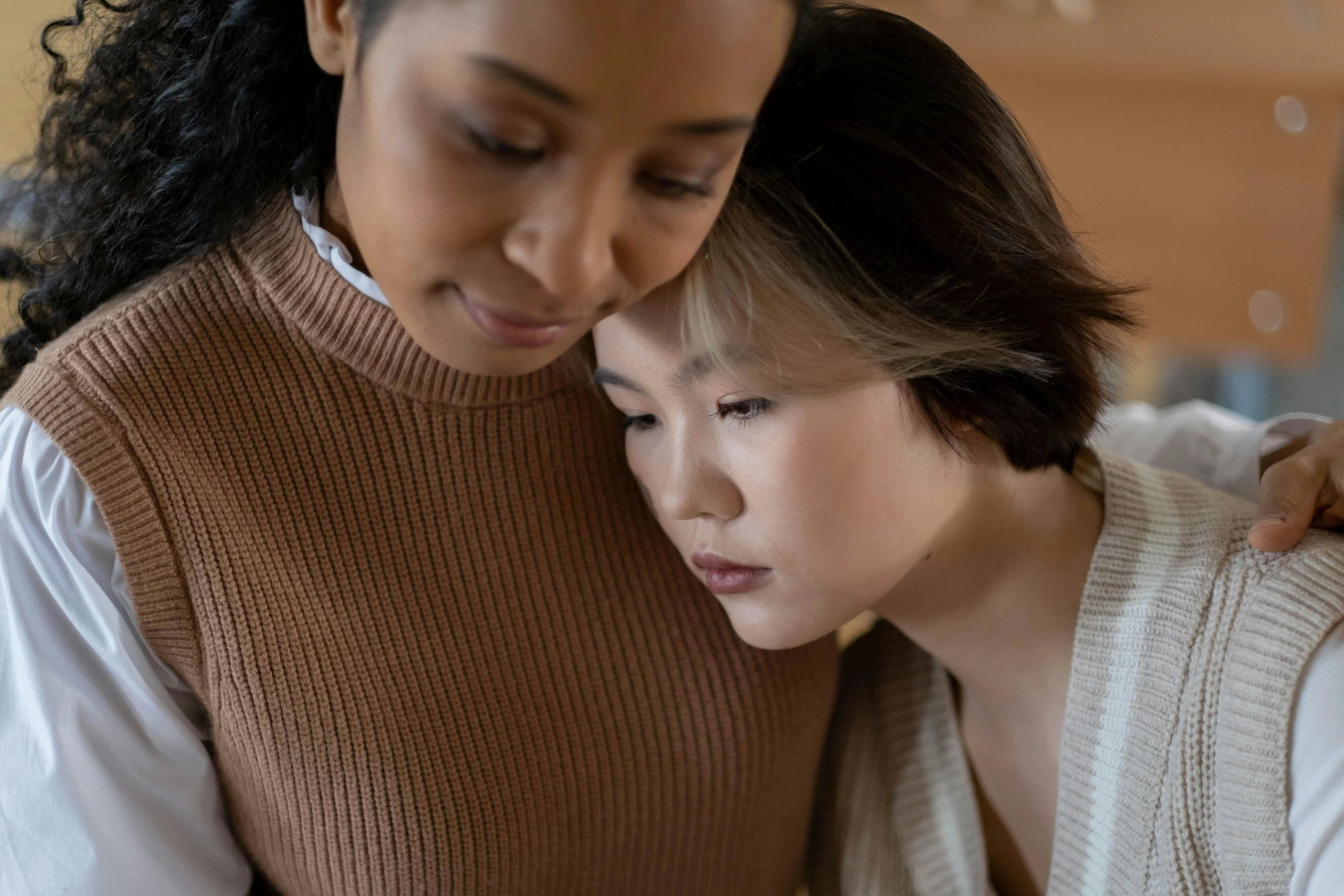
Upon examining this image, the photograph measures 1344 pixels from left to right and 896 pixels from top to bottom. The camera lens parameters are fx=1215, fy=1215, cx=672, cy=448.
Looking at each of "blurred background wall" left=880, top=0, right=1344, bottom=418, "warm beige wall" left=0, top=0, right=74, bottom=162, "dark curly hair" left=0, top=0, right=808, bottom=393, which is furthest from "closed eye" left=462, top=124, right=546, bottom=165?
"blurred background wall" left=880, top=0, right=1344, bottom=418

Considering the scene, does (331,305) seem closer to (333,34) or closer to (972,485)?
(333,34)

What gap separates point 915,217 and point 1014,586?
0.28 meters

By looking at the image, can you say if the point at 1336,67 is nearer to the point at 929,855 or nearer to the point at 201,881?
the point at 929,855

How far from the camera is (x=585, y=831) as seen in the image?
774mm

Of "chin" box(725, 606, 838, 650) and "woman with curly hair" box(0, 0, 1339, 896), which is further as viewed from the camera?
"chin" box(725, 606, 838, 650)

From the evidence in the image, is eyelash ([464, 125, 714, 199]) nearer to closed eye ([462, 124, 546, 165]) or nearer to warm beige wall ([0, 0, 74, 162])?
closed eye ([462, 124, 546, 165])

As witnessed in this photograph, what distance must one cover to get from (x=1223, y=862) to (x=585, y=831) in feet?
1.26

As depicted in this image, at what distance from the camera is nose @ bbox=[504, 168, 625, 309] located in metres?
0.53

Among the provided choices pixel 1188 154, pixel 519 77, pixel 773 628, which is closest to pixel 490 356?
pixel 519 77

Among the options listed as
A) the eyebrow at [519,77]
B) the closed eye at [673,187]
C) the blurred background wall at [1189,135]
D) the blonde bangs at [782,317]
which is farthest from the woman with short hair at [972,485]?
the blurred background wall at [1189,135]

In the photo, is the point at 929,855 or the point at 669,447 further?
the point at 929,855

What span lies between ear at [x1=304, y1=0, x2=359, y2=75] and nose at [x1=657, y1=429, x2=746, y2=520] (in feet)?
0.93

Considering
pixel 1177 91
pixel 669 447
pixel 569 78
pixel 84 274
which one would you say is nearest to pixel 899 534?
pixel 669 447

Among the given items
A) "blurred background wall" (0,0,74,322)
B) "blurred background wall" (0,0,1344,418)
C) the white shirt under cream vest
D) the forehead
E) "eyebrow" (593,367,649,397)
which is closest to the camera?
the forehead
